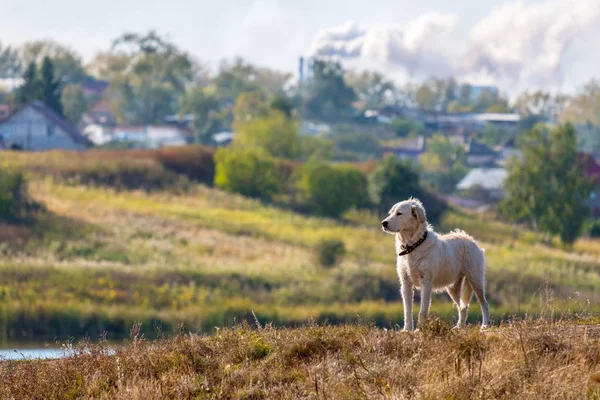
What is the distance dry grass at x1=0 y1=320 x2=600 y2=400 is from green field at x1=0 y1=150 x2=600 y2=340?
21.6m

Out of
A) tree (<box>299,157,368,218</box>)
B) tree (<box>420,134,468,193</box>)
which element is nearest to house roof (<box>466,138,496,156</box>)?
tree (<box>420,134,468,193</box>)

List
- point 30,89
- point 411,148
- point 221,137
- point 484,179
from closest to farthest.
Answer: point 30,89 → point 484,179 → point 221,137 → point 411,148

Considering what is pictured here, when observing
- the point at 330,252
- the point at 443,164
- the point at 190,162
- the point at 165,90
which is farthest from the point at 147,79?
the point at 330,252

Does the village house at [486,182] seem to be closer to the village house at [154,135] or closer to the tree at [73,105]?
the village house at [154,135]

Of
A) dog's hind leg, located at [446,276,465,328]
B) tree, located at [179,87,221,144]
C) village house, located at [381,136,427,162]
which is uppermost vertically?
dog's hind leg, located at [446,276,465,328]

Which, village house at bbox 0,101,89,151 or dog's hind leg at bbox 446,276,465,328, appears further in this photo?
village house at bbox 0,101,89,151

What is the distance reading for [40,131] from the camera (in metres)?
112

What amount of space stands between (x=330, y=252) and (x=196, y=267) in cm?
718

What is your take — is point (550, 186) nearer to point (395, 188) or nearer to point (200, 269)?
point (395, 188)

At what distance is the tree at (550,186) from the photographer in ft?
278

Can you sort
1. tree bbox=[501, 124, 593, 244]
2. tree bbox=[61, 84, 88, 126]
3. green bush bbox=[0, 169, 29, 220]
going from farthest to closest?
tree bbox=[61, 84, 88, 126]
tree bbox=[501, 124, 593, 244]
green bush bbox=[0, 169, 29, 220]

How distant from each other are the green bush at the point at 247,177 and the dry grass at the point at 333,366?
69.7 m

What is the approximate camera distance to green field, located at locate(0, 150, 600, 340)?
46.5 m

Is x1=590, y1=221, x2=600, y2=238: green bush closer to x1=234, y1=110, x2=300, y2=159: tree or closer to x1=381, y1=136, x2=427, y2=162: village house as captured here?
x1=234, y1=110, x2=300, y2=159: tree
